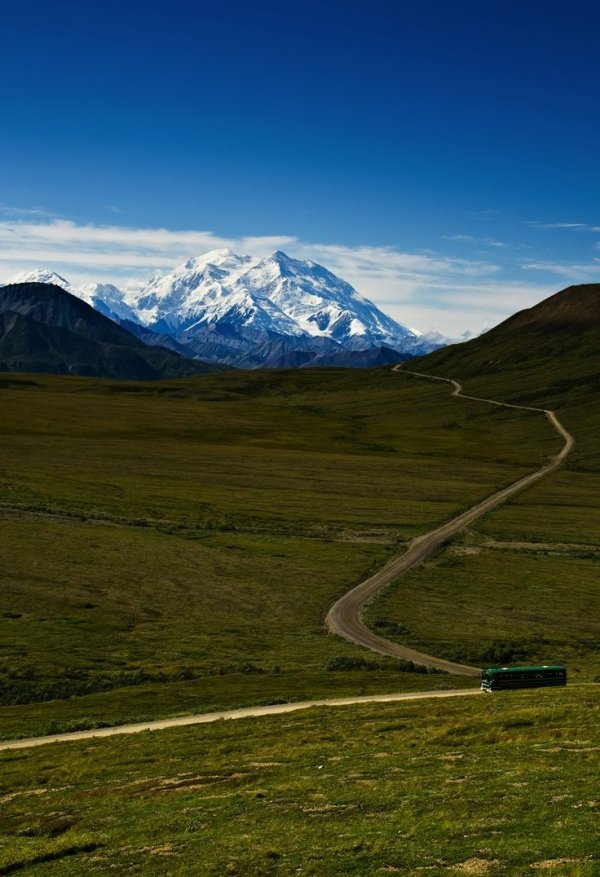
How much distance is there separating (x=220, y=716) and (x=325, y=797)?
21179 millimetres

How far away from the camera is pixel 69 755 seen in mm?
41188

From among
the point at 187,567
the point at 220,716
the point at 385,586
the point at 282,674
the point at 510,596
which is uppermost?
the point at 510,596

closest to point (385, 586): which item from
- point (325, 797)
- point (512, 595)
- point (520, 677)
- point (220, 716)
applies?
point (512, 595)

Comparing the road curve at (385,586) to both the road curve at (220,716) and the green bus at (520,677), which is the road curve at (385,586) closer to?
the green bus at (520,677)

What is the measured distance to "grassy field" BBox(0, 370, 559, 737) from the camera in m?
60.0

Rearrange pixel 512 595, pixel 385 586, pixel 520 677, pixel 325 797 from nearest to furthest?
pixel 325 797 → pixel 520 677 → pixel 512 595 → pixel 385 586

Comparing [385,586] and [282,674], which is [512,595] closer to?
[385,586]

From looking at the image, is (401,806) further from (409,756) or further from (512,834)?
(409,756)

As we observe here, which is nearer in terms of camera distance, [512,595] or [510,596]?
[510,596]

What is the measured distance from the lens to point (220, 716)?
1978 inches

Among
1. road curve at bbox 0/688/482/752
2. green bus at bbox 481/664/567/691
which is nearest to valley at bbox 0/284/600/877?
road curve at bbox 0/688/482/752

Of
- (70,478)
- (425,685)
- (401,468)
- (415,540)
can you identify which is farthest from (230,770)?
(401,468)

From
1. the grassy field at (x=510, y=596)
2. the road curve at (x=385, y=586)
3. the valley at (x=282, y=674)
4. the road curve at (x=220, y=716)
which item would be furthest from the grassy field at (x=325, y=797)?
the grassy field at (x=510, y=596)

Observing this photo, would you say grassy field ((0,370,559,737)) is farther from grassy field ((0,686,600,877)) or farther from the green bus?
grassy field ((0,686,600,877))
